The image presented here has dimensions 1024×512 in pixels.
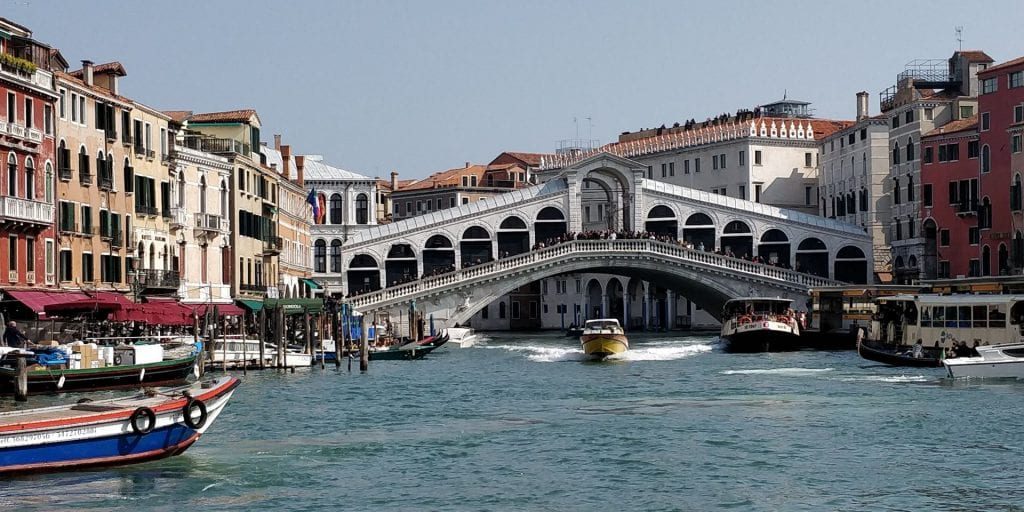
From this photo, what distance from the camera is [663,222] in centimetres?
6047

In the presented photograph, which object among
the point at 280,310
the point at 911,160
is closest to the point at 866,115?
the point at 911,160

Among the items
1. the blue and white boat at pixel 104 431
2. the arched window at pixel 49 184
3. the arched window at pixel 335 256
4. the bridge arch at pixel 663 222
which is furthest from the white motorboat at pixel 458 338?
the blue and white boat at pixel 104 431

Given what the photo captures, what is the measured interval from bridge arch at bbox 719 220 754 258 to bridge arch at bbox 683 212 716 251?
0.41m

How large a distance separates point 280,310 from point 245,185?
802 centimetres

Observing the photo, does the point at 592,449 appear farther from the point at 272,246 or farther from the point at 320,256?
the point at 320,256

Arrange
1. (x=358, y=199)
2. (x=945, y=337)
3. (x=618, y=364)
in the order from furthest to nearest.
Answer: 1. (x=358, y=199)
2. (x=618, y=364)
3. (x=945, y=337)

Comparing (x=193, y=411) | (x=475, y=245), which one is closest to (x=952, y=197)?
(x=475, y=245)

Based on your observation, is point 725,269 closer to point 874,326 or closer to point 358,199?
point 874,326

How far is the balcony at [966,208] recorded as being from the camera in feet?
174

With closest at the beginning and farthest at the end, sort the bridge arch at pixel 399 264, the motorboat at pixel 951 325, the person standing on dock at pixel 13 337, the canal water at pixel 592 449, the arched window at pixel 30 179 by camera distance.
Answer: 1. the canal water at pixel 592 449
2. the person standing on dock at pixel 13 337
3. the arched window at pixel 30 179
4. the motorboat at pixel 951 325
5. the bridge arch at pixel 399 264

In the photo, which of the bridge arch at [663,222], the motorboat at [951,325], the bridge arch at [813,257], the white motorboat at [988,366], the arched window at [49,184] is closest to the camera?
the white motorboat at [988,366]

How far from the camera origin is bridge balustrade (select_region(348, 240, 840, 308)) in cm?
5412

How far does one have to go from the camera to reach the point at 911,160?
188 ft

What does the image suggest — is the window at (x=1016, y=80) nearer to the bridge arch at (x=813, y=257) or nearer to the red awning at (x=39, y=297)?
the bridge arch at (x=813, y=257)
